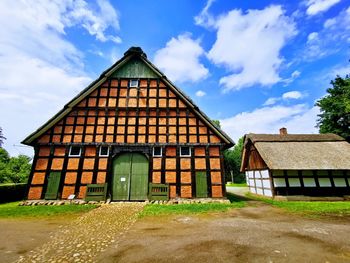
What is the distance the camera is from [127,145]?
39.2 feet

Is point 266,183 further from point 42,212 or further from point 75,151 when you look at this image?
point 42,212

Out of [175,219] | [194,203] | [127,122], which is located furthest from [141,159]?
[175,219]

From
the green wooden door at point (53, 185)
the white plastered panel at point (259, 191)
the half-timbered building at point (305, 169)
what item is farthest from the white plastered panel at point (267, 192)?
the green wooden door at point (53, 185)

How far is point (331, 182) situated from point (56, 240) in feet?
58.3

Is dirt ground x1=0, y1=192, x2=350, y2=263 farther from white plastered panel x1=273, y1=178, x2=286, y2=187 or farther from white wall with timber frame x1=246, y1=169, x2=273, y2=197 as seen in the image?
white wall with timber frame x1=246, y1=169, x2=273, y2=197

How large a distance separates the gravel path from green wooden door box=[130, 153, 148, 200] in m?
3.31

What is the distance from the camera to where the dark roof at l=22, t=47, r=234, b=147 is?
38.4 feet

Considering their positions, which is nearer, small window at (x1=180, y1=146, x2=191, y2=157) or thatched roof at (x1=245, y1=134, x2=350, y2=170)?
small window at (x1=180, y1=146, x2=191, y2=157)

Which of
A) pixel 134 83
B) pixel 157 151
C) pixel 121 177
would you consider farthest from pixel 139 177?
pixel 134 83

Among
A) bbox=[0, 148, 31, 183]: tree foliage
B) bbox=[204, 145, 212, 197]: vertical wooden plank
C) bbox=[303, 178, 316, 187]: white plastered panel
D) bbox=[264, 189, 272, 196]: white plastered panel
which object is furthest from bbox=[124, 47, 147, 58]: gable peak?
bbox=[0, 148, 31, 183]: tree foliage

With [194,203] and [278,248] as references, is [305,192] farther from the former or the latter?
[278,248]

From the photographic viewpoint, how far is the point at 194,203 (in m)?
10.7

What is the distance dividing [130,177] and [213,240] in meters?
7.86

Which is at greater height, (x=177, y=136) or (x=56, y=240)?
(x=177, y=136)
